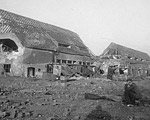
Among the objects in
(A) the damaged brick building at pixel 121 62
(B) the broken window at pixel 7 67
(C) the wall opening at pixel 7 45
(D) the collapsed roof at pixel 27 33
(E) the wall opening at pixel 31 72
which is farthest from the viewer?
(A) the damaged brick building at pixel 121 62

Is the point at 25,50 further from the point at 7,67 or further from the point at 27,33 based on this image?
the point at 27,33

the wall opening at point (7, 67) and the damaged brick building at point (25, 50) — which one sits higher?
the damaged brick building at point (25, 50)

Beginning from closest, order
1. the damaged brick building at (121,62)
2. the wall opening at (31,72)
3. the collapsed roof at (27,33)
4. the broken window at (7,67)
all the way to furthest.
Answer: the wall opening at (31,72) < the broken window at (7,67) < the collapsed roof at (27,33) < the damaged brick building at (121,62)

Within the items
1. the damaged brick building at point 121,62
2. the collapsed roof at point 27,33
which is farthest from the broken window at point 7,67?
the damaged brick building at point 121,62

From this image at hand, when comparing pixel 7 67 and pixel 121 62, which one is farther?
pixel 121 62

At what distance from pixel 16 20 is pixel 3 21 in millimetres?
2527

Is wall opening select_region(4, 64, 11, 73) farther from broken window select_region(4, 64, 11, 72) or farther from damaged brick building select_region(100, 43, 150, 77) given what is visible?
damaged brick building select_region(100, 43, 150, 77)

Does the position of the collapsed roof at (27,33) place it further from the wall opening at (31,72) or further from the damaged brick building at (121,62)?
Answer: the damaged brick building at (121,62)

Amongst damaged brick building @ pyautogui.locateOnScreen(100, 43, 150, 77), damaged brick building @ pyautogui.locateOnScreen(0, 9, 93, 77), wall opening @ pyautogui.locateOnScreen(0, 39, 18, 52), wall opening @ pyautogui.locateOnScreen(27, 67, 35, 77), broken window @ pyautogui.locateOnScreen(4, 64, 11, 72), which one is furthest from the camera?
damaged brick building @ pyautogui.locateOnScreen(100, 43, 150, 77)

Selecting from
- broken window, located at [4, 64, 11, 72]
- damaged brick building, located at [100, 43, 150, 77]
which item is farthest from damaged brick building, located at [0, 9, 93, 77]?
damaged brick building, located at [100, 43, 150, 77]

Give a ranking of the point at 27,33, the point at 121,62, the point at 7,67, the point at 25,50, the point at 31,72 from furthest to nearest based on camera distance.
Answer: the point at 121,62, the point at 27,33, the point at 7,67, the point at 31,72, the point at 25,50

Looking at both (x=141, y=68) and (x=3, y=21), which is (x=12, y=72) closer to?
(x=3, y=21)

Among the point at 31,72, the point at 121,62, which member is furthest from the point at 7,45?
the point at 121,62

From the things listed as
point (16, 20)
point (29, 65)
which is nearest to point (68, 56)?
point (29, 65)
